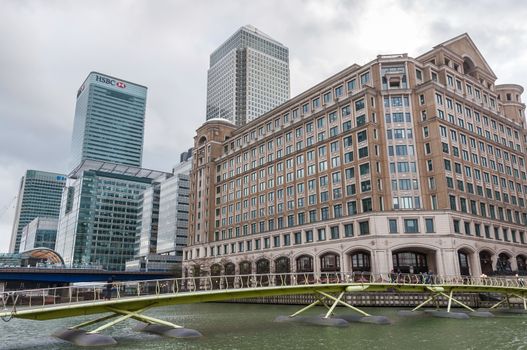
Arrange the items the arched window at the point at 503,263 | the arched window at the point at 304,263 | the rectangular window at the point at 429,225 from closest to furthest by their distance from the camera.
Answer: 1. the rectangular window at the point at 429,225
2. the arched window at the point at 503,263
3. the arched window at the point at 304,263

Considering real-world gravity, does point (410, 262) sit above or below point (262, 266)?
below

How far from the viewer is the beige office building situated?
238ft

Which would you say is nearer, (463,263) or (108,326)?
(108,326)

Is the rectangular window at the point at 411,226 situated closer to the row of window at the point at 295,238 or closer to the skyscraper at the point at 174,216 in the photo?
the row of window at the point at 295,238

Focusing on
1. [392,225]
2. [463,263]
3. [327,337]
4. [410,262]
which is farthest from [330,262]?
[327,337]

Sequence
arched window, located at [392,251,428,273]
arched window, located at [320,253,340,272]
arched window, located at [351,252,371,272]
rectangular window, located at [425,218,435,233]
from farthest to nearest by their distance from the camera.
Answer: arched window, located at [320,253,340,272] → arched window, located at [351,252,371,272] → arched window, located at [392,251,428,273] → rectangular window, located at [425,218,435,233]

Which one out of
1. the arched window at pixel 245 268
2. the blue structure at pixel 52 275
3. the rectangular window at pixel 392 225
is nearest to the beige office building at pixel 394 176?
the arched window at pixel 245 268

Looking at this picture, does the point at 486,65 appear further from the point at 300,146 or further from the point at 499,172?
the point at 300,146

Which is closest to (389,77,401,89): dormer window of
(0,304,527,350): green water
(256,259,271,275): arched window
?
(256,259,271,275): arched window

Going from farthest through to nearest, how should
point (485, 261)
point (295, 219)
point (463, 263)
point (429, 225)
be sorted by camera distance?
point (295, 219) → point (485, 261) → point (463, 263) → point (429, 225)

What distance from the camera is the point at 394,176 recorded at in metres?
75.6

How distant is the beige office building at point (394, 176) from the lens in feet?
238

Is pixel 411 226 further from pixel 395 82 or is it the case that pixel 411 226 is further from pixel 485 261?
pixel 395 82

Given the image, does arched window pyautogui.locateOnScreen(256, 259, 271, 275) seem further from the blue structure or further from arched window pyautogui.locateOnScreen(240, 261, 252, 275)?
the blue structure
